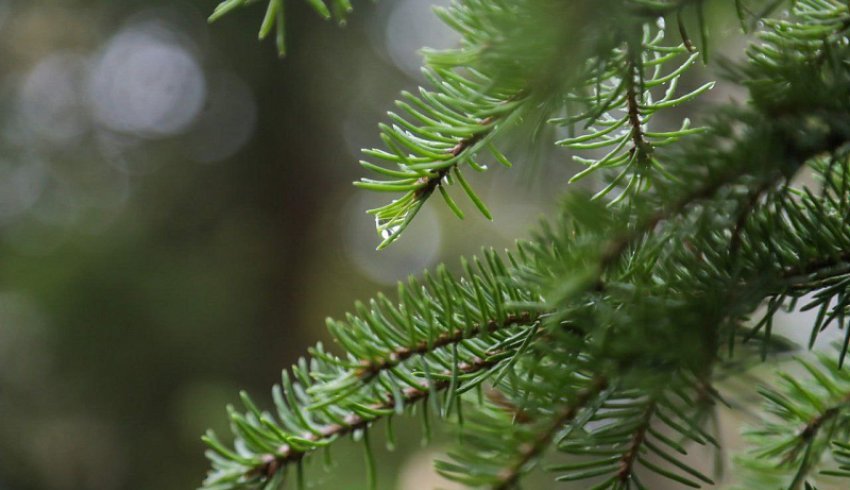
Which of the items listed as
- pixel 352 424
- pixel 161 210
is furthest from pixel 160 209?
pixel 352 424

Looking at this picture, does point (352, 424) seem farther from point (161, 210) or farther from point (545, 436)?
point (161, 210)

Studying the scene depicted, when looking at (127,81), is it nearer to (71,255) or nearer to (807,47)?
(71,255)

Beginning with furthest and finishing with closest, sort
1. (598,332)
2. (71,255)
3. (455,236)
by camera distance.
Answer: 1. (455,236)
2. (71,255)
3. (598,332)

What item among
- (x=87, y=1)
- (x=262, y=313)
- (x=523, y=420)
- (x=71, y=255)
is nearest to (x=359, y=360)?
(x=523, y=420)

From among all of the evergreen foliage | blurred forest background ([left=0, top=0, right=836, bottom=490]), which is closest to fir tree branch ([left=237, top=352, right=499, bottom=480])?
the evergreen foliage

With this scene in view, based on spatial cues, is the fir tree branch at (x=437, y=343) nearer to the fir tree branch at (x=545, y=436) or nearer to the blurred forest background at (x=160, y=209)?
the fir tree branch at (x=545, y=436)

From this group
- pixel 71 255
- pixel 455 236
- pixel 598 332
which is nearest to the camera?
pixel 598 332

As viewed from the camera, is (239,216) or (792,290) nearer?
(792,290)

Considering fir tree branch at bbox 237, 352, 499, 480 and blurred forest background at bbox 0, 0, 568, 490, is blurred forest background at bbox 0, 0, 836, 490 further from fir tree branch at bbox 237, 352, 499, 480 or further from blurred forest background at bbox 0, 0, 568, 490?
fir tree branch at bbox 237, 352, 499, 480
